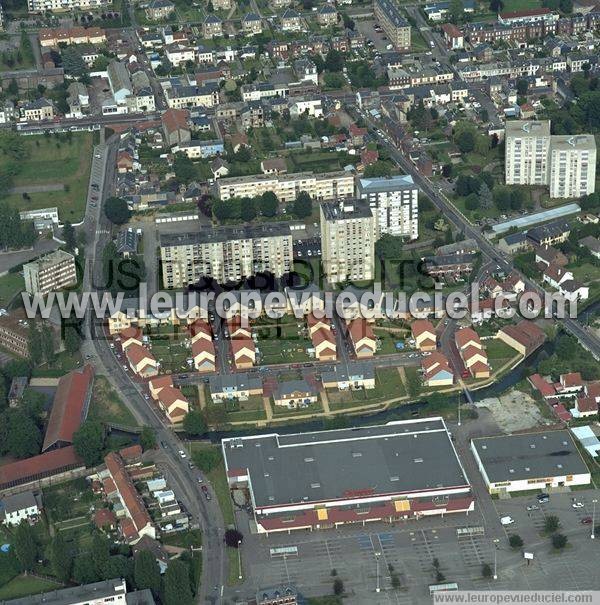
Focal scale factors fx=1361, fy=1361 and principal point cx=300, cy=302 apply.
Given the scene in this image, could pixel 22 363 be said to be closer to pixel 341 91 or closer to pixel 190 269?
pixel 190 269

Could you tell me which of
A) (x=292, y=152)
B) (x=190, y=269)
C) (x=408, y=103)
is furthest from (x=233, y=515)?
(x=408, y=103)

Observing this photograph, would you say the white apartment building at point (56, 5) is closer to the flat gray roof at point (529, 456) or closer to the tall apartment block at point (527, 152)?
the tall apartment block at point (527, 152)

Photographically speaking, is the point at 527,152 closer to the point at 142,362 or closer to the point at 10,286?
the point at 142,362

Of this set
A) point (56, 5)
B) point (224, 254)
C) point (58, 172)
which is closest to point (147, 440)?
point (224, 254)

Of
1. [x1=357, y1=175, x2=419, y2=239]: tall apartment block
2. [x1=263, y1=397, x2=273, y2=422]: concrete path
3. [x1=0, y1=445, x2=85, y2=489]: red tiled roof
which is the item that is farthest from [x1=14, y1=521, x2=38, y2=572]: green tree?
[x1=357, y1=175, x2=419, y2=239]: tall apartment block

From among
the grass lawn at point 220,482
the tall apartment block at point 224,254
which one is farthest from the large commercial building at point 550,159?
the grass lawn at point 220,482

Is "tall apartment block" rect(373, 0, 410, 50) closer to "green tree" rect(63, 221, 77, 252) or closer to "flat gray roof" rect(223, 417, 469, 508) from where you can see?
"green tree" rect(63, 221, 77, 252)
